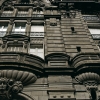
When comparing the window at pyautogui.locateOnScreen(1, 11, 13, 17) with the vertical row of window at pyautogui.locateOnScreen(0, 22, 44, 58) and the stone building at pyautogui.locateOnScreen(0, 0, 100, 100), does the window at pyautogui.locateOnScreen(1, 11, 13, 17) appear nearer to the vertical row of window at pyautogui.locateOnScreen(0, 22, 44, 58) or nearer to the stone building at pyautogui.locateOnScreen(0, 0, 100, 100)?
the stone building at pyautogui.locateOnScreen(0, 0, 100, 100)

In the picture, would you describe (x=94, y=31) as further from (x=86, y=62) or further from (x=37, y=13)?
(x=86, y=62)

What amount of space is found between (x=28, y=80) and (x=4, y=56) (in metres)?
2.47

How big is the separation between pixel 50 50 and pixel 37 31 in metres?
4.42

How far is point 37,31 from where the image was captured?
17406 millimetres

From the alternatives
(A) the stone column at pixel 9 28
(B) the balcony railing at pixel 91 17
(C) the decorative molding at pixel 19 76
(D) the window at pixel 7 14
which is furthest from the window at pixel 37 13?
(C) the decorative molding at pixel 19 76

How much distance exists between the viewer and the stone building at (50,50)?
33.0 ft

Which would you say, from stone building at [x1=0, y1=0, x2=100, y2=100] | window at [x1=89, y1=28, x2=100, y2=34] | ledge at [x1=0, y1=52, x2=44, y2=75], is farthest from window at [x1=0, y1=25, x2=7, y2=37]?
window at [x1=89, y1=28, x2=100, y2=34]

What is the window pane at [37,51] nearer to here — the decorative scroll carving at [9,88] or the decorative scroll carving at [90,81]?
the decorative scroll carving at [90,81]

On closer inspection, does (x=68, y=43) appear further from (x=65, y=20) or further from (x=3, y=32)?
(x=3, y=32)

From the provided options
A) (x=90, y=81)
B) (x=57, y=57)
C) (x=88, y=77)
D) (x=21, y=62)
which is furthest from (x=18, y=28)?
(x=90, y=81)

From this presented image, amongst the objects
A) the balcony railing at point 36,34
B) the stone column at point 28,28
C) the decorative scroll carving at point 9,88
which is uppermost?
the stone column at point 28,28

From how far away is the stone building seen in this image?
10047mm

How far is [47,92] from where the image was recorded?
991 centimetres

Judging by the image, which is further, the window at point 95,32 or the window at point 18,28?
the window at point 18,28
